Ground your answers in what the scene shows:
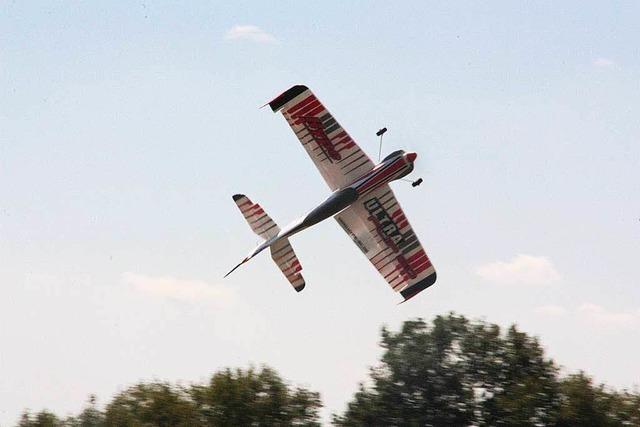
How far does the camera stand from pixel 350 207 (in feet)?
147

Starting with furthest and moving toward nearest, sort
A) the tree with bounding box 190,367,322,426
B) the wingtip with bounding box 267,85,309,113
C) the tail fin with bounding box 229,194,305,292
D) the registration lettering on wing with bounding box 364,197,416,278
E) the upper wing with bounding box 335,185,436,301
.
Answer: the tree with bounding box 190,367,322,426
the upper wing with bounding box 335,185,436,301
the registration lettering on wing with bounding box 364,197,416,278
the tail fin with bounding box 229,194,305,292
the wingtip with bounding box 267,85,309,113

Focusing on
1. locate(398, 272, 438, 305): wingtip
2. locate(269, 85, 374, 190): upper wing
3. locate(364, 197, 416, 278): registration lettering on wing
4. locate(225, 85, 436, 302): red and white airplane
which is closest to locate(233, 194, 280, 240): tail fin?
locate(225, 85, 436, 302): red and white airplane

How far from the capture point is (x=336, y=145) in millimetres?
42500

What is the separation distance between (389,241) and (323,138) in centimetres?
570

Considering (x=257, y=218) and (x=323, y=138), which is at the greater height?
(x=323, y=138)

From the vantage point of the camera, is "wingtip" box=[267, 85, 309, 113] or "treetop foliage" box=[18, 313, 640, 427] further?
"treetop foliage" box=[18, 313, 640, 427]

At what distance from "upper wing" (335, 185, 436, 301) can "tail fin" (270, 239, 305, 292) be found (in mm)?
2803

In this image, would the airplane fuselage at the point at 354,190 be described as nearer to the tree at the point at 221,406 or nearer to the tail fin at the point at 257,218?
the tail fin at the point at 257,218

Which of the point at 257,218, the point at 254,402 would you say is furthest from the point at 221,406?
the point at 257,218

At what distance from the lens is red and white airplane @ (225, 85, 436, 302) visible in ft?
138

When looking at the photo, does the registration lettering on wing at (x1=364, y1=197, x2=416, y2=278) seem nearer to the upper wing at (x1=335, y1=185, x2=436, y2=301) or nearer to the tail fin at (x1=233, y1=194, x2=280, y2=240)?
the upper wing at (x1=335, y1=185, x2=436, y2=301)

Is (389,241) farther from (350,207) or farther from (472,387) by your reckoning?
(472,387)

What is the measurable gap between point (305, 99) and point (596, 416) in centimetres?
2432

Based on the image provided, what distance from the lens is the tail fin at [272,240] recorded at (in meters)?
43.1
